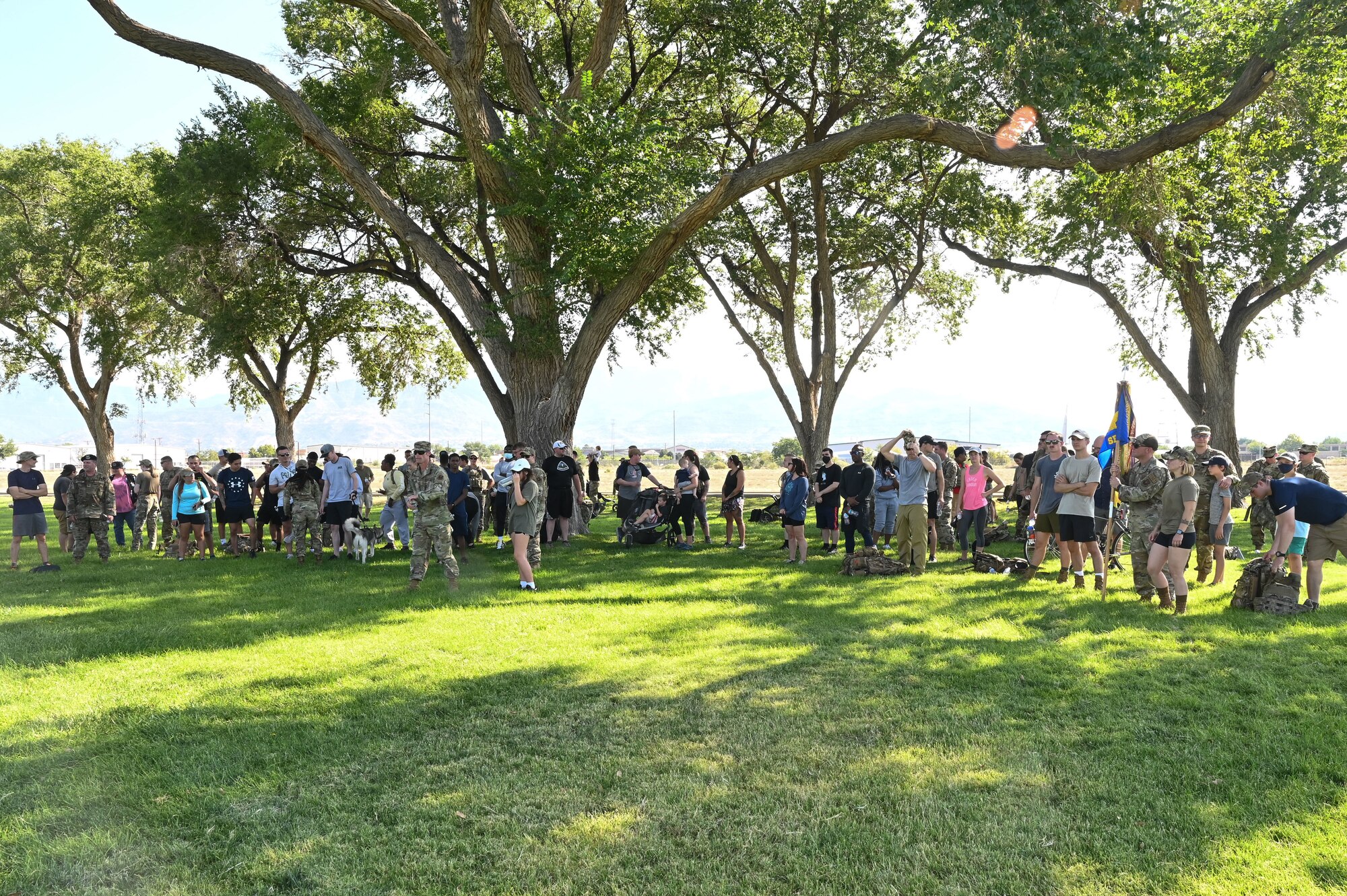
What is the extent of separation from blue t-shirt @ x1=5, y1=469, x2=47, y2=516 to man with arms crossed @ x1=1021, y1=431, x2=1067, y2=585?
548 inches

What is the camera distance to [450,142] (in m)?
21.1

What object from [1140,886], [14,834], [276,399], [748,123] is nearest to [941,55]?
[748,123]

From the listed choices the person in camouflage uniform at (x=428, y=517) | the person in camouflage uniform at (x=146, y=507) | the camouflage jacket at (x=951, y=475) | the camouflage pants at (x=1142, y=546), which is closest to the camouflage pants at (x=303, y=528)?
the person in camouflage uniform at (x=428, y=517)

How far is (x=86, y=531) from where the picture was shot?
14.2m

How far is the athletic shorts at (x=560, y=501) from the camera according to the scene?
14.8m

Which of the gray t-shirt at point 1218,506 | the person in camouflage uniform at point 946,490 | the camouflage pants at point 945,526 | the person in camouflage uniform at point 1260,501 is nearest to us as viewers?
the gray t-shirt at point 1218,506

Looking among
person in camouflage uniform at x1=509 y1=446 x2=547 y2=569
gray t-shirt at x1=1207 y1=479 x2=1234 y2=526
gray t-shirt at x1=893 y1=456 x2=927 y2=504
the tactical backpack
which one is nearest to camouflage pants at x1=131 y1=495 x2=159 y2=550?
person in camouflage uniform at x1=509 y1=446 x2=547 y2=569

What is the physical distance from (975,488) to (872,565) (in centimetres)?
245

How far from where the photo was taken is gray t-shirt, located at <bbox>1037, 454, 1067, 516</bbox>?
11.0m

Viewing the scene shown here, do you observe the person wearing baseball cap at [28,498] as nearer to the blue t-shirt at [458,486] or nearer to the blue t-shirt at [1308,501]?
the blue t-shirt at [458,486]

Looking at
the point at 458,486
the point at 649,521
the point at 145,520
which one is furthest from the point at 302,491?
the point at 649,521

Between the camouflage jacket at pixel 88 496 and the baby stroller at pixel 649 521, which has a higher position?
the camouflage jacket at pixel 88 496

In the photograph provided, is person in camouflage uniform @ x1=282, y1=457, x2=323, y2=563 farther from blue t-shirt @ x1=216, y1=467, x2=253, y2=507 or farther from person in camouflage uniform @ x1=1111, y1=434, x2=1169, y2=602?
person in camouflage uniform @ x1=1111, y1=434, x2=1169, y2=602

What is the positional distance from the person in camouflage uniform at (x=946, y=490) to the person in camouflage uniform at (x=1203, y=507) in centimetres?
321
